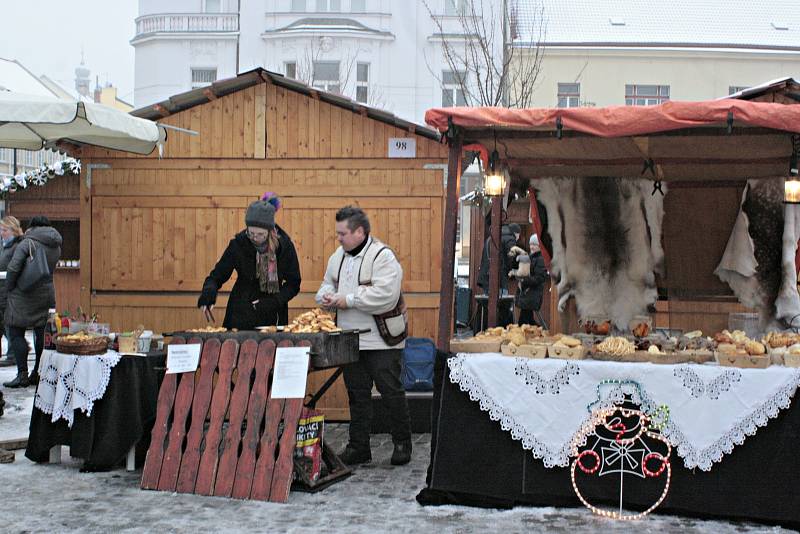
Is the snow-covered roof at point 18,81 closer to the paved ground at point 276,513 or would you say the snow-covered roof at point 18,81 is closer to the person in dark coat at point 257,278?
the person in dark coat at point 257,278

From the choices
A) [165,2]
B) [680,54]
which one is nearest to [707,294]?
[680,54]

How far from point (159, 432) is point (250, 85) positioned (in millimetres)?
3770

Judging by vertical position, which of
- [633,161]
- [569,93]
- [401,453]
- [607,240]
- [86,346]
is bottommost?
[401,453]

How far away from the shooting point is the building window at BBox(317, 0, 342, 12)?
1081 inches

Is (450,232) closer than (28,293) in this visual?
Yes

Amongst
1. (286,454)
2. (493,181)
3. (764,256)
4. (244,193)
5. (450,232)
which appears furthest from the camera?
(244,193)

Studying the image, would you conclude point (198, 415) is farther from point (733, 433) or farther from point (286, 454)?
point (733, 433)

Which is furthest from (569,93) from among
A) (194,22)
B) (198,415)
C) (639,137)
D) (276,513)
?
(276,513)

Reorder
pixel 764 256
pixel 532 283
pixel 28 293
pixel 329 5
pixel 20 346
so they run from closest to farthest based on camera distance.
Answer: pixel 764 256
pixel 28 293
pixel 20 346
pixel 532 283
pixel 329 5

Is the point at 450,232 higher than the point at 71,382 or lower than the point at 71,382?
higher

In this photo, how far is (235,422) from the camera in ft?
20.9

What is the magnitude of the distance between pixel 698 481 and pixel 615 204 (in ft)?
10.5

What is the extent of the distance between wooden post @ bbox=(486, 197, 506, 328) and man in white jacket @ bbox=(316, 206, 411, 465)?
1230 mm

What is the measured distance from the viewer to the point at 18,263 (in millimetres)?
10523
